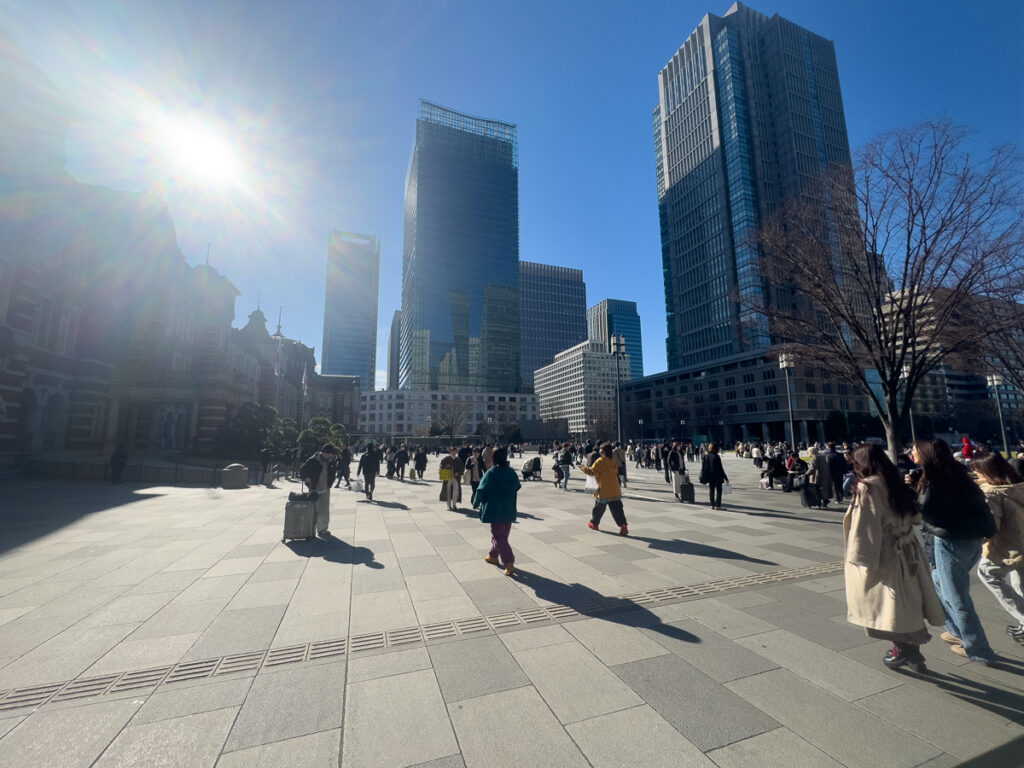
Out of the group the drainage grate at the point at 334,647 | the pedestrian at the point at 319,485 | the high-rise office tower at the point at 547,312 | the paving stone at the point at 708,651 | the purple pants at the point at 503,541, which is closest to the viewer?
the drainage grate at the point at 334,647

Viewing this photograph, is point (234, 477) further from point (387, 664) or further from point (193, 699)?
point (387, 664)

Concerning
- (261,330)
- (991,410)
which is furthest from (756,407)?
(261,330)

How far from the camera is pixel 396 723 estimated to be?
3016mm

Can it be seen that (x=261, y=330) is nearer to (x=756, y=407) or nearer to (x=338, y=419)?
(x=338, y=419)

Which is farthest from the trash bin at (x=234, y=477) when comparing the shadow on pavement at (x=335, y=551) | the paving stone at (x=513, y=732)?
the paving stone at (x=513, y=732)

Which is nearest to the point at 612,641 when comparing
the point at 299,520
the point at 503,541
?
the point at 503,541

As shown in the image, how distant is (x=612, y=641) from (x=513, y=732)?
5.62 feet

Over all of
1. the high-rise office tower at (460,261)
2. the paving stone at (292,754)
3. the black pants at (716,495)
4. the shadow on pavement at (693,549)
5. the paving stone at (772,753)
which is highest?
the high-rise office tower at (460,261)

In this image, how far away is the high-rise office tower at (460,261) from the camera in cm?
12044

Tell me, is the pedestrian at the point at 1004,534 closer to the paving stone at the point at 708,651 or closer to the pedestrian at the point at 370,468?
the paving stone at the point at 708,651

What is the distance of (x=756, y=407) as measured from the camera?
269 ft

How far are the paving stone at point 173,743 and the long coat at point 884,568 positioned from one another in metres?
4.93

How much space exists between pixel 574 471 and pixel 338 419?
4389 inches

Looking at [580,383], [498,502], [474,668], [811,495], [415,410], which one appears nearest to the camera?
[474,668]
